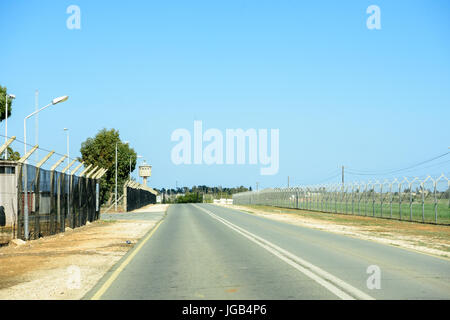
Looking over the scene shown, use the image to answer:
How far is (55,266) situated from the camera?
12273mm

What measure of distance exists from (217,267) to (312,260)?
2.60 metres

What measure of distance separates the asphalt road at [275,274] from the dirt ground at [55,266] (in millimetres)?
454

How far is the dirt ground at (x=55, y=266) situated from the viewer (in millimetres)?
8977

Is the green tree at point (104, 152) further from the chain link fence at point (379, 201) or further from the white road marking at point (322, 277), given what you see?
the white road marking at point (322, 277)

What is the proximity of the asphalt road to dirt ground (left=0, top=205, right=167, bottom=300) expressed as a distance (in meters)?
0.45

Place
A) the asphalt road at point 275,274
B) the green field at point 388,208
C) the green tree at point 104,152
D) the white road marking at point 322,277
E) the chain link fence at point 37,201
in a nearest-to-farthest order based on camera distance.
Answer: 1. the white road marking at point 322,277
2. the asphalt road at point 275,274
3. the chain link fence at point 37,201
4. the green field at point 388,208
5. the green tree at point 104,152

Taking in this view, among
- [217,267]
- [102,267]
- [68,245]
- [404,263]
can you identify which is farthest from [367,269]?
[68,245]

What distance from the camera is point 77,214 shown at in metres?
26.7

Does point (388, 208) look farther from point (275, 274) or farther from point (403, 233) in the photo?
point (275, 274)

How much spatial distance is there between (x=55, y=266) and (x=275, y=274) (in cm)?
550

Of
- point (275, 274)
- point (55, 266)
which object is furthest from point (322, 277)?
point (55, 266)

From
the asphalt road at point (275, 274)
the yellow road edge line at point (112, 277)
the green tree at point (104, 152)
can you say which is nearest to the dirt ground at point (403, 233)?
the asphalt road at point (275, 274)

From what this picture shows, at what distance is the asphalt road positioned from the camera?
823cm
